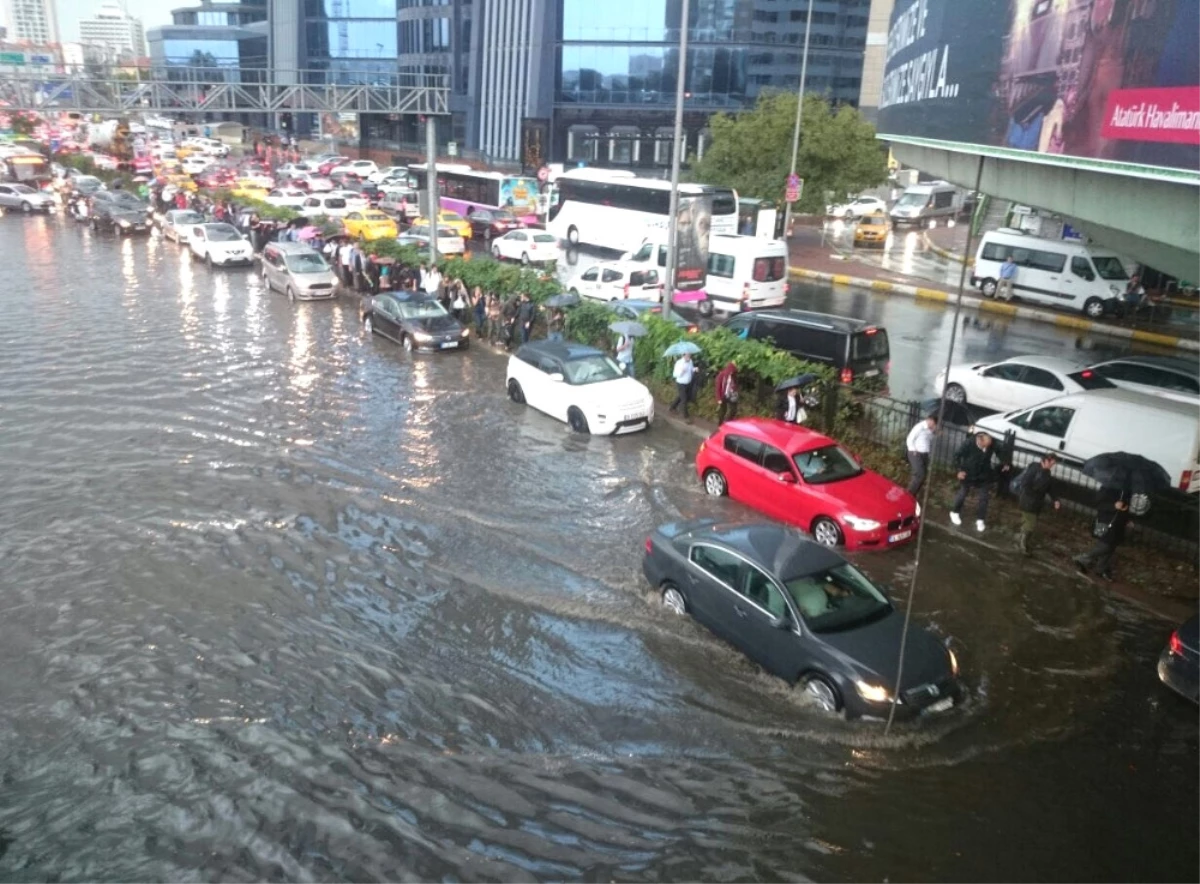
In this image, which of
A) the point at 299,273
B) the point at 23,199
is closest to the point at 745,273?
the point at 299,273

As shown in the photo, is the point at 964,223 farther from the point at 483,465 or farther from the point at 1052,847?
the point at 1052,847

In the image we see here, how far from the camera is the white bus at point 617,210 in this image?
35.4 metres

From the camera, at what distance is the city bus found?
44.3 metres

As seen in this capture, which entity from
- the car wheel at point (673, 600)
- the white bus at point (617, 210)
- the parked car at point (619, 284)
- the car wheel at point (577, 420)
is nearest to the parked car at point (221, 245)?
the white bus at point (617, 210)

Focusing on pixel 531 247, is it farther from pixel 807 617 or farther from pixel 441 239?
pixel 807 617

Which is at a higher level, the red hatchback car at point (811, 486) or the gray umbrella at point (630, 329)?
the gray umbrella at point (630, 329)

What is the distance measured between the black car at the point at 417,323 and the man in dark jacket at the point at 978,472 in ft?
42.6

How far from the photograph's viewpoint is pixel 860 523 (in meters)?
12.1

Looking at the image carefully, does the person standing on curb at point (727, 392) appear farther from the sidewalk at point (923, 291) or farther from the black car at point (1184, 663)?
the sidewalk at point (923, 291)

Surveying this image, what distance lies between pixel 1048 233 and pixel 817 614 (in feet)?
116

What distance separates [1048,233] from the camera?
3884 centimetres

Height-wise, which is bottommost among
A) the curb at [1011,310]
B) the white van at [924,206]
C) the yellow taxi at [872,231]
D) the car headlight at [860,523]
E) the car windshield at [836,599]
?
the car headlight at [860,523]

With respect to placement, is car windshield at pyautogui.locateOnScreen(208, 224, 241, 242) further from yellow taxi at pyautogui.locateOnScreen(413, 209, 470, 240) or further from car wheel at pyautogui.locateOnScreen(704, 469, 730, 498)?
car wheel at pyautogui.locateOnScreen(704, 469, 730, 498)

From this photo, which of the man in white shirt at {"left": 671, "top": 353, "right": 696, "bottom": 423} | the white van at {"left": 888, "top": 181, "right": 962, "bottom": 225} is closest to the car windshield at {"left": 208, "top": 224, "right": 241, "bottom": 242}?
the man in white shirt at {"left": 671, "top": 353, "right": 696, "bottom": 423}
